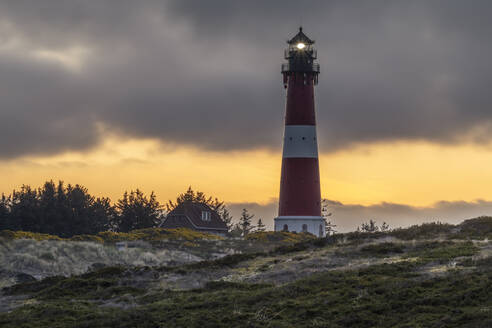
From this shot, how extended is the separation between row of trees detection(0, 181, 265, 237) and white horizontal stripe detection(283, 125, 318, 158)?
26.3m

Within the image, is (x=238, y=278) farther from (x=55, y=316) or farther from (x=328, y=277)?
(x=55, y=316)

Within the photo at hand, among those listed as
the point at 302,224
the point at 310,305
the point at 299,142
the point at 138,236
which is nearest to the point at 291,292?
the point at 310,305

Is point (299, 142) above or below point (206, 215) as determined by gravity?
above

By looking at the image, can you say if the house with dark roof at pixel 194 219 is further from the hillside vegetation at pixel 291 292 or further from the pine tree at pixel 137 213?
the hillside vegetation at pixel 291 292

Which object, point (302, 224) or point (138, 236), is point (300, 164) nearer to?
point (302, 224)

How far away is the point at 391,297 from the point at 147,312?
23.7 ft

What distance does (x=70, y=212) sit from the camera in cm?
7862

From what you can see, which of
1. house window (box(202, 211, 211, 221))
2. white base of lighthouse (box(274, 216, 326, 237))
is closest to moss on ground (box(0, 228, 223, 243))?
white base of lighthouse (box(274, 216, 326, 237))

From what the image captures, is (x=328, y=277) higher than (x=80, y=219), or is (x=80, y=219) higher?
(x=80, y=219)

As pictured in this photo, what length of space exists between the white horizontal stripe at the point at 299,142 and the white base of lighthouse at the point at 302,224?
530 centimetres

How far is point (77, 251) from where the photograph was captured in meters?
46.6

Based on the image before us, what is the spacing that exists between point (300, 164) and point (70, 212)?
90.8 ft

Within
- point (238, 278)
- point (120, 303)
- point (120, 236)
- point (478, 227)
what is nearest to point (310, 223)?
point (120, 236)

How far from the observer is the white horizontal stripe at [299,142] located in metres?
63.7
